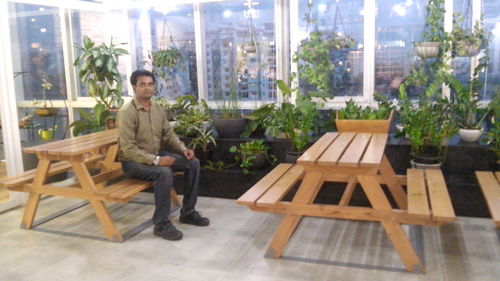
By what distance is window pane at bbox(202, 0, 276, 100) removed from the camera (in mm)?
5121

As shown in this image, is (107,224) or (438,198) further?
(107,224)

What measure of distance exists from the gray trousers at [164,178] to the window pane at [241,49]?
1509mm

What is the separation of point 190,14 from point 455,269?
3.88 metres

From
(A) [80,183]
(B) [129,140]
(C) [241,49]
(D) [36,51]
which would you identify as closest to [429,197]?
(B) [129,140]

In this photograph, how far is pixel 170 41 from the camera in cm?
549

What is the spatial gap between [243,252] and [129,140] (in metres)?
1.24

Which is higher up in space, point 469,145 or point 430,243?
point 469,145

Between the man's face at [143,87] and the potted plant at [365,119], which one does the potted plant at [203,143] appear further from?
the potted plant at [365,119]

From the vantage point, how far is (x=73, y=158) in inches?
137

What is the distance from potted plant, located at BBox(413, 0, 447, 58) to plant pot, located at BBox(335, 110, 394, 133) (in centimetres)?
87

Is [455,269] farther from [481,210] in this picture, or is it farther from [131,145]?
[131,145]

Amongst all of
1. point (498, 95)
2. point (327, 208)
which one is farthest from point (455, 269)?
point (498, 95)

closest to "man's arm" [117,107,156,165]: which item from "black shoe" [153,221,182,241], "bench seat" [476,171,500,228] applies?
"black shoe" [153,221,182,241]

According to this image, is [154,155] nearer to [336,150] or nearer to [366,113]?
[336,150]
